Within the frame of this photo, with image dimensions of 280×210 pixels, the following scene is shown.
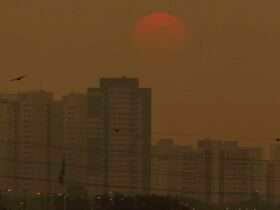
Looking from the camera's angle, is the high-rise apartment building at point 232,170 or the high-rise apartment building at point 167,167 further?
the high-rise apartment building at point 167,167

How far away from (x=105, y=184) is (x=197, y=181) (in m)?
3.37

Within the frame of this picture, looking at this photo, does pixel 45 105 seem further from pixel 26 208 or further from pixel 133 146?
pixel 26 208

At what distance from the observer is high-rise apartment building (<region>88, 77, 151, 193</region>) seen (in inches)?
1442

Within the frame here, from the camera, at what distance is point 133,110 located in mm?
38156

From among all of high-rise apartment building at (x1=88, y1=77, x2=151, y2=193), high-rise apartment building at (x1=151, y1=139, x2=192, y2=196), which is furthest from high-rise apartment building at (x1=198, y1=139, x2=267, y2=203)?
high-rise apartment building at (x1=88, y1=77, x2=151, y2=193)

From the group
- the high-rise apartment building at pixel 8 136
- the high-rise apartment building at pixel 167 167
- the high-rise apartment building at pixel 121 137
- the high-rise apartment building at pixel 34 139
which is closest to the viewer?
the high-rise apartment building at pixel 8 136

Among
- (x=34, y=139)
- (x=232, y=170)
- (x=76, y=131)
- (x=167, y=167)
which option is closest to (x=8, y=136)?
(x=34, y=139)

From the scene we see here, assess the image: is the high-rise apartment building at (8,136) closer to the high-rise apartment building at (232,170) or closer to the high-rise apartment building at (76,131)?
the high-rise apartment building at (76,131)

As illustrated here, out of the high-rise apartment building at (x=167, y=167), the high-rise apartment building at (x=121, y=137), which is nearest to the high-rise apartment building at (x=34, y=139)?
the high-rise apartment building at (x=121, y=137)

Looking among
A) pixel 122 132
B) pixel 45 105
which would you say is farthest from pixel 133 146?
pixel 45 105

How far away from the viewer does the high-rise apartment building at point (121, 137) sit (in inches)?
1442

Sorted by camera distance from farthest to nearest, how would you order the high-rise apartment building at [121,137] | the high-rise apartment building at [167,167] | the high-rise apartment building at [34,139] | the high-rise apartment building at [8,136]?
the high-rise apartment building at [121,137] → the high-rise apartment building at [167,167] → the high-rise apartment building at [34,139] → the high-rise apartment building at [8,136]

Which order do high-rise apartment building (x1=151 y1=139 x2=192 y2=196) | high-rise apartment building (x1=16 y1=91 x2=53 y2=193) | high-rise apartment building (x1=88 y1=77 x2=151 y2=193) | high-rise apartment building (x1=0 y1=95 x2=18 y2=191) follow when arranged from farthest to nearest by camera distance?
high-rise apartment building (x1=88 y1=77 x2=151 y2=193) < high-rise apartment building (x1=151 y1=139 x2=192 y2=196) < high-rise apartment building (x1=16 y1=91 x2=53 y2=193) < high-rise apartment building (x1=0 y1=95 x2=18 y2=191)

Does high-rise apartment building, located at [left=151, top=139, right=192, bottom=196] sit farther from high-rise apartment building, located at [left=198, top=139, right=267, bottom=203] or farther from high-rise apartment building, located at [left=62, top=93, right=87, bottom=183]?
high-rise apartment building, located at [left=62, top=93, right=87, bottom=183]
